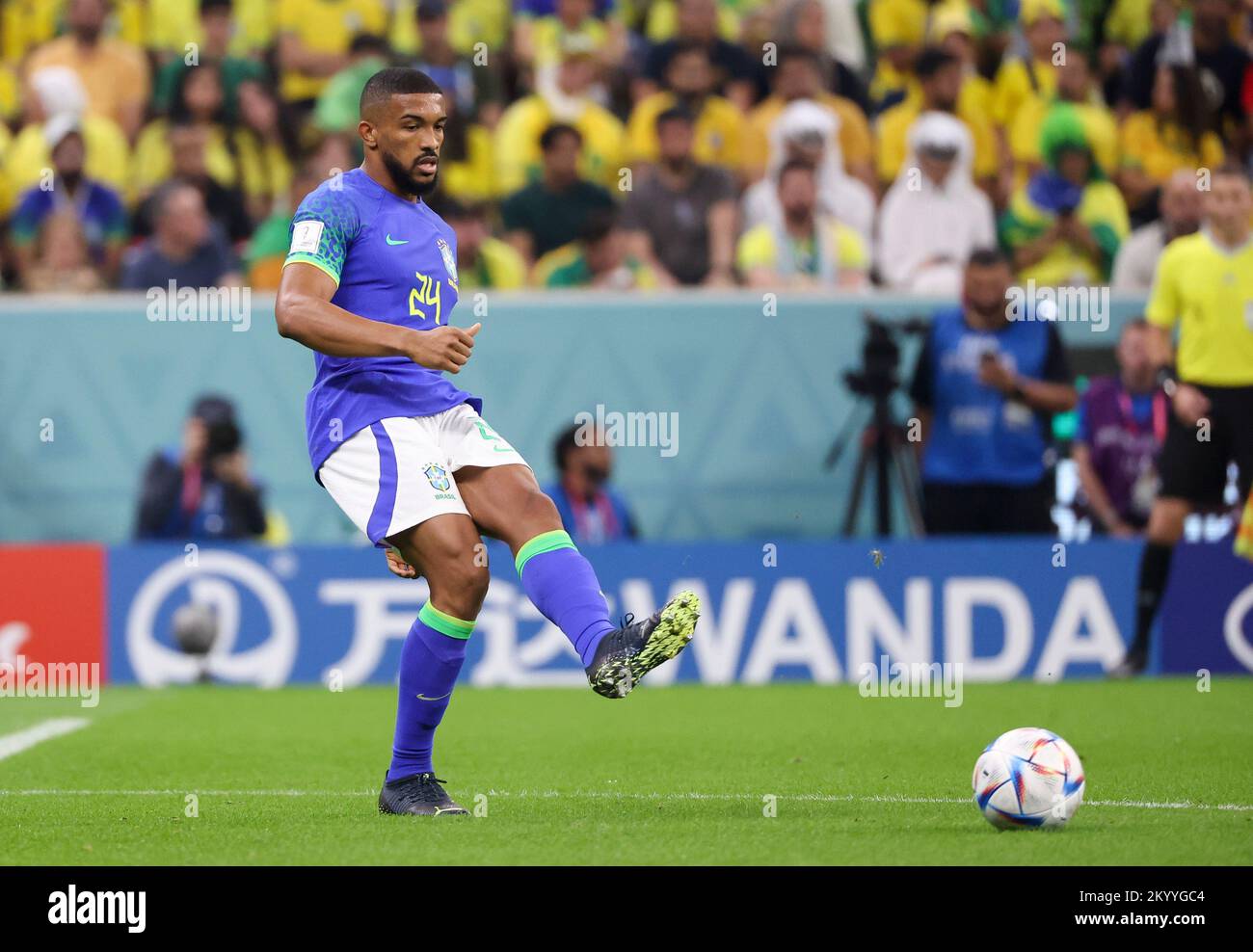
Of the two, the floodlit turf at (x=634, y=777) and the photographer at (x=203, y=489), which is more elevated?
the photographer at (x=203, y=489)

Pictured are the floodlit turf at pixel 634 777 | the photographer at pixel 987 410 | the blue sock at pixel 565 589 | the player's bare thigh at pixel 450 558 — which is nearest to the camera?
the floodlit turf at pixel 634 777

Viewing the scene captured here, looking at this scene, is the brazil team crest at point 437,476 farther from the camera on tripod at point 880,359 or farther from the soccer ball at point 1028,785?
the camera on tripod at point 880,359

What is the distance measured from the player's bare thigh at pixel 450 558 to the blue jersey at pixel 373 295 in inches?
16.1

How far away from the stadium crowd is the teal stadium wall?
434 millimetres

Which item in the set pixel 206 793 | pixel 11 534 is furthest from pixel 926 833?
pixel 11 534

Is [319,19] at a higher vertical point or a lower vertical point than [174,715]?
higher

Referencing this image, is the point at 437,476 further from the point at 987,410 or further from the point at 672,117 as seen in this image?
the point at 672,117

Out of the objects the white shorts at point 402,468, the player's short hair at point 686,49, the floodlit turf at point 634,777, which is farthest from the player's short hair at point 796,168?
the white shorts at point 402,468

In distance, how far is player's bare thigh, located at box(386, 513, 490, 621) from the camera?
6.30 meters

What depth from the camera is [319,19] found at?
49.9ft

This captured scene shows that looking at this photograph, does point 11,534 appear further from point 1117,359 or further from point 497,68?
point 1117,359

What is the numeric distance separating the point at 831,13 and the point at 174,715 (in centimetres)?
801

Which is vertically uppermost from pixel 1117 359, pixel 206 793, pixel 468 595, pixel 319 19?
pixel 319 19

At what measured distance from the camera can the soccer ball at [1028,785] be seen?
6.05 metres
